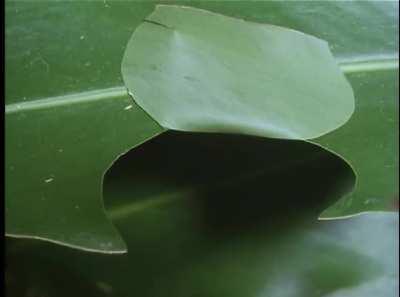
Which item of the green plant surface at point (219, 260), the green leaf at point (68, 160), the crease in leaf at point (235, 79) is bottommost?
the green plant surface at point (219, 260)

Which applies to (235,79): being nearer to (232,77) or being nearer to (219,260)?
(232,77)

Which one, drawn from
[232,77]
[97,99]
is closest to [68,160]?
[97,99]

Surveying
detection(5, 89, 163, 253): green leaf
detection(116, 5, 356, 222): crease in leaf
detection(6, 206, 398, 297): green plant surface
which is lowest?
detection(6, 206, 398, 297): green plant surface

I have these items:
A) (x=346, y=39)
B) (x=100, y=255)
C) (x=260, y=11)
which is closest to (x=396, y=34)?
(x=346, y=39)

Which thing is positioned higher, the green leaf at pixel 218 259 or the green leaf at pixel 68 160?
the green leaf at pixel 68 160

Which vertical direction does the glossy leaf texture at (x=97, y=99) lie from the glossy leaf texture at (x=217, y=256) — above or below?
above

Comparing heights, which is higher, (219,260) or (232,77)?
(232,77)
